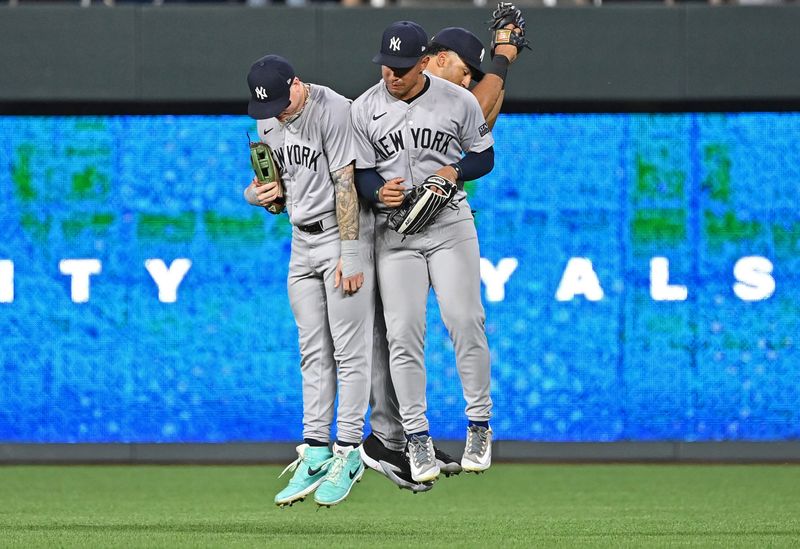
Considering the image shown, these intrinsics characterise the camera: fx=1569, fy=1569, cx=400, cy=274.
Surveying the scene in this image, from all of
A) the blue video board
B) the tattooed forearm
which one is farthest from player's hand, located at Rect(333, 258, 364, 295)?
the blue video board

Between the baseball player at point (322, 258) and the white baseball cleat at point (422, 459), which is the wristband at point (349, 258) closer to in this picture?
the baseball player at point (322, 258)

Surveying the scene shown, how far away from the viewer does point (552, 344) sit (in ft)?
40.5

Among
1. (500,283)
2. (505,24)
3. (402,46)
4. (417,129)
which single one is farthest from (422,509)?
(402,46)

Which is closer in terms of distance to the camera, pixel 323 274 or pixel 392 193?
pixel 392 193

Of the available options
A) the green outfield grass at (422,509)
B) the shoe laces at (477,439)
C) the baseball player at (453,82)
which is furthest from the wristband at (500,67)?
the green outfield grass at (422,509)

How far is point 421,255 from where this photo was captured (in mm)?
7242

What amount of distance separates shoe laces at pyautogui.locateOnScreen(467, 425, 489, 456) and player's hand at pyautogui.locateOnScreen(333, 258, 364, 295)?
0.83 meters

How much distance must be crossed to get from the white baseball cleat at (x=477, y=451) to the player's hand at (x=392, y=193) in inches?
43.3

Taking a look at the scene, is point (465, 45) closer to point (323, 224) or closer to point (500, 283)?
point (323, 224)

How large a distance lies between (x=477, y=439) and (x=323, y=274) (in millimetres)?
1043

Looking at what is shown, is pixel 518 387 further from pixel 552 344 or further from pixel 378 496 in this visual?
pixel 378 496

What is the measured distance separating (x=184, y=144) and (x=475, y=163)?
222 inches

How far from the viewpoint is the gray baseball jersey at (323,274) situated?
717 cm

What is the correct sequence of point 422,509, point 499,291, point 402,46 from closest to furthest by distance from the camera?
point 402,46
point 422,509
point 499,291
